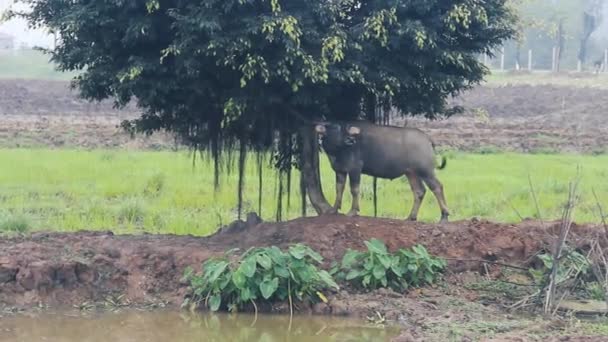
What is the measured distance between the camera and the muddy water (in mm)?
9805

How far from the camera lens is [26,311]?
10625 millimetres

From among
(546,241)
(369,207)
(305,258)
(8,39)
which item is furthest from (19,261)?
(8,39)

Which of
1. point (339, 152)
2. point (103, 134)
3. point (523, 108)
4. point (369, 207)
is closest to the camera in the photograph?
point (339, 152)

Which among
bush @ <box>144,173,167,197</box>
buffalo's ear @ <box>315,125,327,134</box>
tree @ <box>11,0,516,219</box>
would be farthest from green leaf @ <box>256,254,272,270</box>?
bush @ <box>144,173,167,197</box>

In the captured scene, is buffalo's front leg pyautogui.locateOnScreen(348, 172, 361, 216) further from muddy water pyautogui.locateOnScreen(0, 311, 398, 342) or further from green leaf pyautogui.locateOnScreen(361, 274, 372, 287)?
muddy water pyautogui.locateOnScreen(0, 311, 398, 342)

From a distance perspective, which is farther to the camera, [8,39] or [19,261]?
[8,39]

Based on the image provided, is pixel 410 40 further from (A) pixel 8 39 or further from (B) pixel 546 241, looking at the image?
(A) pixel 8 39

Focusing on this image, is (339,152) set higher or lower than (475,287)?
higher

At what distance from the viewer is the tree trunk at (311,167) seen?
12672 millimetres

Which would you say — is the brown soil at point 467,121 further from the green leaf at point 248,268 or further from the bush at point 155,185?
the green leaf at point 248,268

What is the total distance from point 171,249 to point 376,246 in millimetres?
2340

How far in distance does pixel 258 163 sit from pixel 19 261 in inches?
140

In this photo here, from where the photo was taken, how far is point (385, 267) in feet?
35.0

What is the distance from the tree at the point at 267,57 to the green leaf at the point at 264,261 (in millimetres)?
1862
